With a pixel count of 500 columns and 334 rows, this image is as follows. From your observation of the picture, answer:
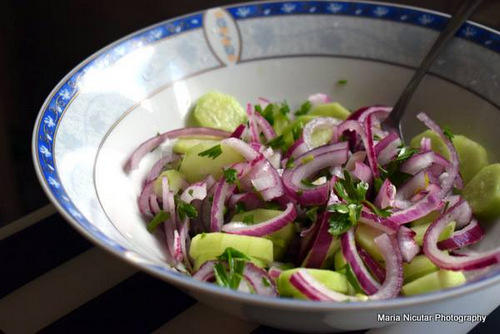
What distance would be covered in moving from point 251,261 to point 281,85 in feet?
2.14

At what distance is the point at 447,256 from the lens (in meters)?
0.96

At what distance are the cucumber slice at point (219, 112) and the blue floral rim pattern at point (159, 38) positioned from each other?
0.18 meters

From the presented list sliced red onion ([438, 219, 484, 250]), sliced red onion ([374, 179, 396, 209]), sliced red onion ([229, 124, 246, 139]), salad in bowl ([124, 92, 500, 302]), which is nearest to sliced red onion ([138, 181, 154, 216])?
salad in bowl ([124, 92, 500, 302])

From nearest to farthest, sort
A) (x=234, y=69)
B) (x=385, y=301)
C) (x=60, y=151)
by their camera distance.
Result: (x=385, y=301) → (x=60, y=151) → (x=234, y=69)

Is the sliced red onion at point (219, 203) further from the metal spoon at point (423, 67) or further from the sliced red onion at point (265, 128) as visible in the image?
the metal spoon at point (423, 67)

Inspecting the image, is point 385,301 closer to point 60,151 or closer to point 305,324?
point 305,324

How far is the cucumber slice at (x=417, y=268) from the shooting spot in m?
0.97

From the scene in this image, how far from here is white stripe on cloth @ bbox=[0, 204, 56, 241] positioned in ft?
3.98

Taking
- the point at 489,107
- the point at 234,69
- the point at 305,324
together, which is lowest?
the point at 305,324

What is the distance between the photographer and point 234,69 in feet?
4.76

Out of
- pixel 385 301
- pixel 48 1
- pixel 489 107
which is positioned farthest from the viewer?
pixel 48 1

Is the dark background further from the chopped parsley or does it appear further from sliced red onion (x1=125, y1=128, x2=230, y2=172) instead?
the chopped parsley

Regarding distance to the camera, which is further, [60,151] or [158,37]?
[158,37]

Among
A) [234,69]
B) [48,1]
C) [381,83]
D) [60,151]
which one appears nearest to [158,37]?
[234,69]
